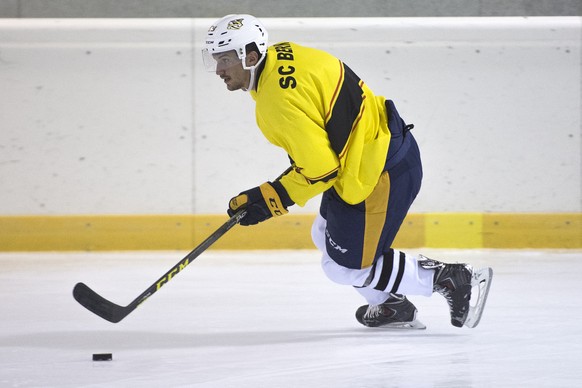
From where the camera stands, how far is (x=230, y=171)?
5.93 meters

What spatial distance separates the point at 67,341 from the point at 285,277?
170 centimetres

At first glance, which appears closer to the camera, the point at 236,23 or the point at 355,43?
the point at 236,23

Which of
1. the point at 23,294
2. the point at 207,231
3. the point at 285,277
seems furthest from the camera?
the point at 207,231

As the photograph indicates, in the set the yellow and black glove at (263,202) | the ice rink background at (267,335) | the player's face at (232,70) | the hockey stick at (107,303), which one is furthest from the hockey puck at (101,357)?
the player's face at (232,70)

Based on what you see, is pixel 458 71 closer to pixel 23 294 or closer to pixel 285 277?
pixel 285 277

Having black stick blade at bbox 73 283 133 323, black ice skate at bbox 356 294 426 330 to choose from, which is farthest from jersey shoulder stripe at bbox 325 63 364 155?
black stick blade at bbox 73 283 133 323

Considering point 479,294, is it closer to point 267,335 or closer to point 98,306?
point 267,335

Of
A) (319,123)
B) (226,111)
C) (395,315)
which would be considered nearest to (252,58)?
(319,123)

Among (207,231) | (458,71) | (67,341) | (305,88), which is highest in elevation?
(305,88)

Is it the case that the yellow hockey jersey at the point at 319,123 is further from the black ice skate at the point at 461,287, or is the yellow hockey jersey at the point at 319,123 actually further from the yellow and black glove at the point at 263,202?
the black ice skate at the point at 461,287

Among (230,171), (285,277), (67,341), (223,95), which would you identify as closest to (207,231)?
(230,171)

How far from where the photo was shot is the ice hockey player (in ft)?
10.0

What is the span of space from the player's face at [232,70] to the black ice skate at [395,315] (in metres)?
0.90

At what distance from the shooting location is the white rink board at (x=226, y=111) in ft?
19.3
